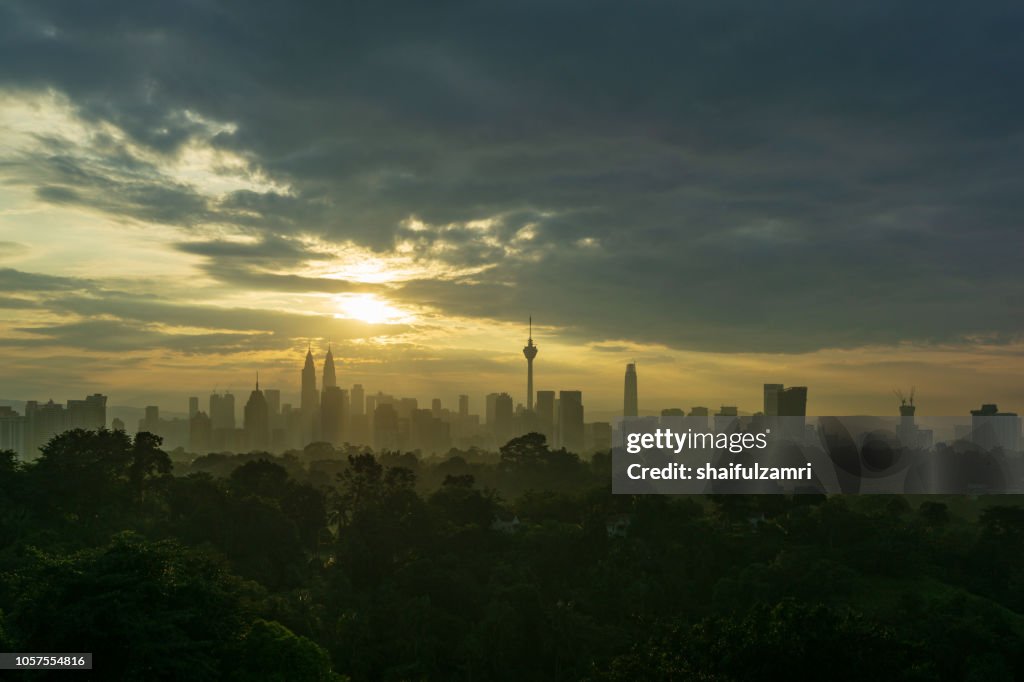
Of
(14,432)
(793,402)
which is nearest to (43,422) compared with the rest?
(14,432)

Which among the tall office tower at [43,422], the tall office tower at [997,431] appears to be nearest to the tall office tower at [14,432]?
the tall office tower at [43,422]

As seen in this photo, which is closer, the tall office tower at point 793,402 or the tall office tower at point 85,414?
the tall office tower at point 793,402

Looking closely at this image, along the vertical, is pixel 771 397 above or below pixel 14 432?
above

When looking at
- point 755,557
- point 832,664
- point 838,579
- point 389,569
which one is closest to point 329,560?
point 389,569

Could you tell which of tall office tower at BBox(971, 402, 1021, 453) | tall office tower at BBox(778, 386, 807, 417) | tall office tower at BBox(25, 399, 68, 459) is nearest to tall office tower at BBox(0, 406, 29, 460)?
tall office tower at BBox(25, 399, 68, 459)

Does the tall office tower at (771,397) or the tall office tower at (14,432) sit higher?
the tall office tower at (771,397)

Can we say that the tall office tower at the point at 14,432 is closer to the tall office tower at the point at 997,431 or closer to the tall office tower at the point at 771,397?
the tall office tower at the point at 771,397

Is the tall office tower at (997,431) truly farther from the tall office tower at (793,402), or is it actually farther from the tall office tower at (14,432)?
the tall office tower at (14,432)

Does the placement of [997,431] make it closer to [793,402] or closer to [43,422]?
[793,402]

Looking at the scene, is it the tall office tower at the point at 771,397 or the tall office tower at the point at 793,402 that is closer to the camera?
the tall office tower at the point at 793,402

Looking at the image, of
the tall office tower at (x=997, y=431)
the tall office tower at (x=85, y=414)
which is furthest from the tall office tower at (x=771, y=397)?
the tall office tower at (x=85, y=414)

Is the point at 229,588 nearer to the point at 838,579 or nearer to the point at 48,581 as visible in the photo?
the point at 48,581
